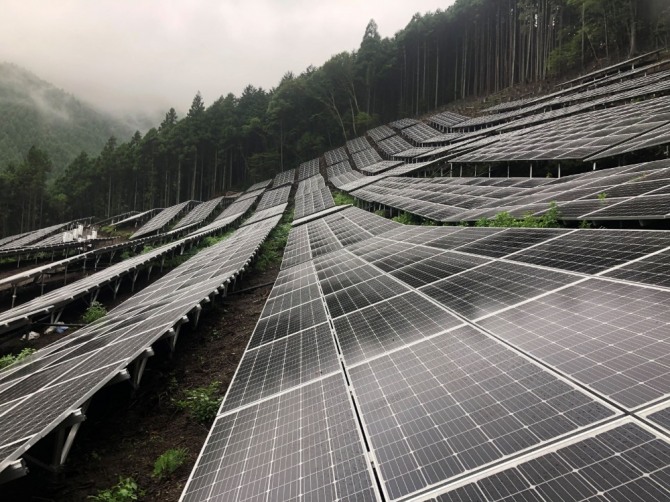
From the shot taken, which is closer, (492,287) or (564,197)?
(492,287)

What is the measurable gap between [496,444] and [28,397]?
8151 millimetres

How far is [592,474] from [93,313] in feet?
64.9

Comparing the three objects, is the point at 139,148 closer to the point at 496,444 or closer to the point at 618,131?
the point at 618,131

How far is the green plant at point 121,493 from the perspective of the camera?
5.88 meters

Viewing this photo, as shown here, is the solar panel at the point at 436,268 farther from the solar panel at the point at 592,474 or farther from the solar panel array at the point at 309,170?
the solar panel array at the point at 309,170

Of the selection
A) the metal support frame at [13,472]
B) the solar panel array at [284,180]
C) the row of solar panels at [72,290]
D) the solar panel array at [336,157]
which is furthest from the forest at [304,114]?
the metal support frame at [13,472]

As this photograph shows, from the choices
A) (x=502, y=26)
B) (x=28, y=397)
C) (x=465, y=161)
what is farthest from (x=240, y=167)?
(x=28, y=397)

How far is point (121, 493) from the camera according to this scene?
6000mm

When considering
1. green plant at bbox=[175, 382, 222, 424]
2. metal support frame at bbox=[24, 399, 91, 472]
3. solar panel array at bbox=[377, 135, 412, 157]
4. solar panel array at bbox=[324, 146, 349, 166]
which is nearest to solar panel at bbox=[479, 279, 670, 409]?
green plant at bbox=[175, 382, 222, 424]

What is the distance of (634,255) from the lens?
6648mm

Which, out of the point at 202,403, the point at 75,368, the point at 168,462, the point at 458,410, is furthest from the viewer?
the point at 202,403

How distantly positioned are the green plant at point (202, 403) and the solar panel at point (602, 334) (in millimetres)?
6052

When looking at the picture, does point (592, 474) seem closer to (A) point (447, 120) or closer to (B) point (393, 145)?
(B) point (393, 145)

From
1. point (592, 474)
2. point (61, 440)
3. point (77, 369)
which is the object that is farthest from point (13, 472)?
point (592, 474)
